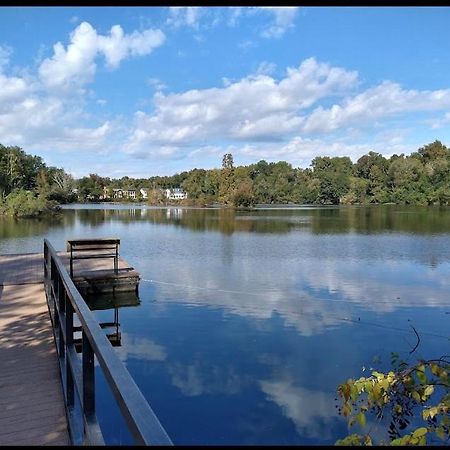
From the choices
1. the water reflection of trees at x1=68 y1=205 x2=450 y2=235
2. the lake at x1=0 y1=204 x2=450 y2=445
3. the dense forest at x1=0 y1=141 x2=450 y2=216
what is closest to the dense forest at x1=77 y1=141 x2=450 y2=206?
the dense forest at x1=0 y1=141 x2=450 y2=216

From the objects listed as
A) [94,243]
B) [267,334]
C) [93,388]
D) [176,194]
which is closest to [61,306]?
[93,388]

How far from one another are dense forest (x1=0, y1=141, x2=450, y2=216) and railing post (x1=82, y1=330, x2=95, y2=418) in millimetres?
47592

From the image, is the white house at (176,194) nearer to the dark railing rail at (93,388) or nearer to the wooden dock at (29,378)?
the wooden dock at (29,378)

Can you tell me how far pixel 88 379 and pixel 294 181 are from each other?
292ft

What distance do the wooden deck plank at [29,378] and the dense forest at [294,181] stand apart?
43.8 metres

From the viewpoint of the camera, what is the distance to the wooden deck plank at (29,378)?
2.77m

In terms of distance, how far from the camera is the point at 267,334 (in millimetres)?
7941

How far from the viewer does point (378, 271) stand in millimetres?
13625

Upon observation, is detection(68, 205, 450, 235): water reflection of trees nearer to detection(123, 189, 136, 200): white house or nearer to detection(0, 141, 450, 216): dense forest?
detection(0, 141, 450, 216): dense forest

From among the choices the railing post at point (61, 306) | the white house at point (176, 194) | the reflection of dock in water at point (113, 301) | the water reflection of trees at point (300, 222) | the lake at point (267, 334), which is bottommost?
the lake at point (267, 334)

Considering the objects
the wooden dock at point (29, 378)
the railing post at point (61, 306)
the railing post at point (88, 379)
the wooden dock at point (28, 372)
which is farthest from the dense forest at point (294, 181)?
the railing post at point (88, 379)

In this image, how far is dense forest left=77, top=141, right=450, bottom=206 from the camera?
216 ft

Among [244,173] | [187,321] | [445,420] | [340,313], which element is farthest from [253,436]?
[244,173]

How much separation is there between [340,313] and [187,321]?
3.16 m
